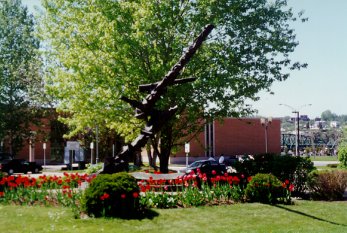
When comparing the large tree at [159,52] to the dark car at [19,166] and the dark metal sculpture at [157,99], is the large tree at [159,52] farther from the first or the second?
the dark car at [19,166]

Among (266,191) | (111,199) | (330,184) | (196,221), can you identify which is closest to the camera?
(196,221)

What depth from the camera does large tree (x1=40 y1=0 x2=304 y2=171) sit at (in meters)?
21.1

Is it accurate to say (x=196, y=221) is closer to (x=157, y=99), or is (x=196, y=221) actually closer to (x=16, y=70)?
(x=157, y=99)

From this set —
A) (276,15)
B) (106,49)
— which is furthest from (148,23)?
(276,15)

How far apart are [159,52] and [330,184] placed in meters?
10.7

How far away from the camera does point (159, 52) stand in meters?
21.8

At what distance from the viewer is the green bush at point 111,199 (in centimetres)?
1146

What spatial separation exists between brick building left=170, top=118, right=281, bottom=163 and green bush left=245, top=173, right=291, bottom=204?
49.2m

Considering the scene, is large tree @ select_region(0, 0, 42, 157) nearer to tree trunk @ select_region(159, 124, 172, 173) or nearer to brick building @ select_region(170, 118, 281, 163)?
brick building @ select_region(170, 118, 281, 163)

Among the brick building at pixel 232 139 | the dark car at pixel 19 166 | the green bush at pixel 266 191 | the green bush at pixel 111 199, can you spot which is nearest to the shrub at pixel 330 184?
the green bush at pixel 266 191

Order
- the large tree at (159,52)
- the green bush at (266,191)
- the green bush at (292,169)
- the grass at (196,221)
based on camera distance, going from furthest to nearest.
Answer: the large tree at (159,52) → the green bush at (292,169) → the green bush at (266,191) → the grass at (196,221)

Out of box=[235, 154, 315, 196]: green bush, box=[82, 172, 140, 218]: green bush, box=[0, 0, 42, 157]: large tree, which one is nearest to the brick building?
box=[0, 0, 42, 157]: large tree

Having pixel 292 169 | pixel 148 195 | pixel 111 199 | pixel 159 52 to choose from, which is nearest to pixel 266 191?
pixel 292 169

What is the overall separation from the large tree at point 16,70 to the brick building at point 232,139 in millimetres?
25010
